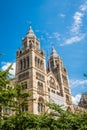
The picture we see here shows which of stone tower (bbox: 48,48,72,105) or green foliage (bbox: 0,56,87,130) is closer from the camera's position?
green foliage (bbox: 0,56,87,130)

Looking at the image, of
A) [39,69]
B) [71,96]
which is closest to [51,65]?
[71,96]

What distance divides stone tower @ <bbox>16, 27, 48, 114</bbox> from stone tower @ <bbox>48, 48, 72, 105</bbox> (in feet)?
30.7

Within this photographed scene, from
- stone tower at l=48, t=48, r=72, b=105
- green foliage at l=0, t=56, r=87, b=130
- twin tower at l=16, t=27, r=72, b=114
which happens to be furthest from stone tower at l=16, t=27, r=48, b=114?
green foliage at l=0, t=56, r=87, b=130

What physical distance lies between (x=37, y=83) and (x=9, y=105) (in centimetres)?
3507

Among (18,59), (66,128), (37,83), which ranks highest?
(18,59)

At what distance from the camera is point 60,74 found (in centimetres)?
6550

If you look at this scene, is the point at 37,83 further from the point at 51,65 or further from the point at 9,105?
the point at 9,105

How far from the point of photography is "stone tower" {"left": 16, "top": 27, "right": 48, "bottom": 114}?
161 feet

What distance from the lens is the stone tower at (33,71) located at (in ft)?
161

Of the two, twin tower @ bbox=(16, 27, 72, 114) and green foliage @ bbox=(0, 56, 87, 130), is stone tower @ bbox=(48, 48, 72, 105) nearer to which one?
twin tower @ bbox=(16, 27, 72, 114)

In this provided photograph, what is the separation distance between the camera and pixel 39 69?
54.7 m

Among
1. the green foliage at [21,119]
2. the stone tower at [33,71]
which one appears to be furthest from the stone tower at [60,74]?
the green foliage at [21,119]

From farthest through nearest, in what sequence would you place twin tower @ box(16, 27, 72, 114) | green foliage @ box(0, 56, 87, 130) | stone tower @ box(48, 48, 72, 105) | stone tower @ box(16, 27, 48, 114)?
stone tower @ box(48, 48, 72, 105) → twin tower @ box(16, 27, 72, 114) → stone tower @ box(16, 27, 48, 114) → green foliage @ box(0, 56, 87, 130)

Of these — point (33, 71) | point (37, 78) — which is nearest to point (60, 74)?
point (37, 78)
